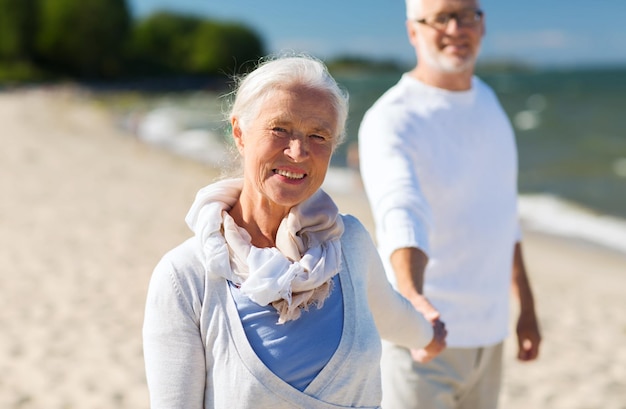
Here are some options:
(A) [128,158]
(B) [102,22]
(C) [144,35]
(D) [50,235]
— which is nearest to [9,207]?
(D) [50,235]

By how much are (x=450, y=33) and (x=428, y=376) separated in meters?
1.10

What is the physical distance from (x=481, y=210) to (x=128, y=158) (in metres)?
19.7

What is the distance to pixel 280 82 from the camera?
1.57 meters

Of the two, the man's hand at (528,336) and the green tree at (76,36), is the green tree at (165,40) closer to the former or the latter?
the green tree at (76,36)

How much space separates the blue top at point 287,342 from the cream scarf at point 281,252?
0.02 metres

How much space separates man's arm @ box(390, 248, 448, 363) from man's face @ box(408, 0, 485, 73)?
0.68 metres

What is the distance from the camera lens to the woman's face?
158 cm

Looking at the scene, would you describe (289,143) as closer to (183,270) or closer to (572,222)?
(183,270)

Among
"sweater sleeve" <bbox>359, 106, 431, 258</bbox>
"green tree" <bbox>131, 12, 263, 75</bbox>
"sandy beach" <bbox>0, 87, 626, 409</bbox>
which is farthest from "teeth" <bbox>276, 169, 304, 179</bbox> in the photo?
"green tree" <bbox>131, 12, 263, 75</bbox>

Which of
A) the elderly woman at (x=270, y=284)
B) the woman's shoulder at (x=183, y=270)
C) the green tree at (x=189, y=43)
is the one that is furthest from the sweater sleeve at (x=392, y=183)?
the green tree at (x=189, y=43)

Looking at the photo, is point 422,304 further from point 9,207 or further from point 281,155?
point 9,207

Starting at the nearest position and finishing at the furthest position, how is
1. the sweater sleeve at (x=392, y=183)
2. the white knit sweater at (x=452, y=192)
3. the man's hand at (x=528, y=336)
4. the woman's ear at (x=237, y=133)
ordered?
the woman's ear at (x=237, y=133), the sweater sleeve at (x=392, y=183), the white knit sweater at (x=452, y=192), the man's hand at (x=528, y=336)

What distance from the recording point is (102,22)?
79188mm

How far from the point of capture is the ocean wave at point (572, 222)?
12.1m
